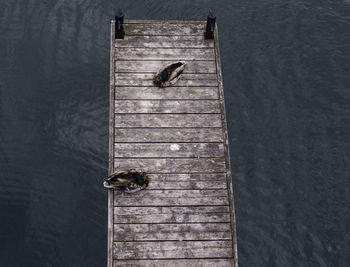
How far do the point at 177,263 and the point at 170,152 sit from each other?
4347mm

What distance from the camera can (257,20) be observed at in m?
30.3

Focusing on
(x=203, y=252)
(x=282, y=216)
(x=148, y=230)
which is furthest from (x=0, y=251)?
(x=282, y=216)

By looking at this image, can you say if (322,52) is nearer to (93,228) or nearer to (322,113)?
(322,113)

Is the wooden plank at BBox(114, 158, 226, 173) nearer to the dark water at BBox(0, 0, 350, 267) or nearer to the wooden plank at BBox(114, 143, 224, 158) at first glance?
the wooden plank at BBox(114, 143, 224, 158)

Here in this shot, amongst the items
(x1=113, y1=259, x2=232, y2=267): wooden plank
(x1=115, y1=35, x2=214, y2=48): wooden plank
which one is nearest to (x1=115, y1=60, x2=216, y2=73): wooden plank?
(x1=115, y1=35, x2=214, y2=48): wooden plank

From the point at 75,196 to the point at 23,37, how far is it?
10.9m

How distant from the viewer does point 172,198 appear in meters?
19.0

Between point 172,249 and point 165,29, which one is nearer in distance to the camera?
point 172,249

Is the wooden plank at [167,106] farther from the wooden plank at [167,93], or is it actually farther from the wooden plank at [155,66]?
the wooden plank at [155,66]

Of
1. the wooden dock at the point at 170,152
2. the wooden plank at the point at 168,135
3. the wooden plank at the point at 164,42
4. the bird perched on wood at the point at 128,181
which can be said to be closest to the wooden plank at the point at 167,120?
the wooden dock at the point at 170,152

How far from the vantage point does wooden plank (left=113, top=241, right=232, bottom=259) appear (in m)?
17.9

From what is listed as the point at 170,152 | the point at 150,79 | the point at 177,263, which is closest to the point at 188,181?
the point at 170,152

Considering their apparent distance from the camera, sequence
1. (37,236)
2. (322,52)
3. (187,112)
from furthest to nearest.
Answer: (322,52) < (37,236) < (187,112)

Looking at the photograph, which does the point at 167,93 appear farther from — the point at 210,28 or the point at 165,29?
the point at 210,28
